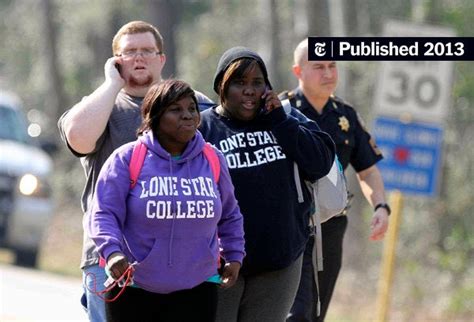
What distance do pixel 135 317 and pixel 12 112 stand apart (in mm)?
14624

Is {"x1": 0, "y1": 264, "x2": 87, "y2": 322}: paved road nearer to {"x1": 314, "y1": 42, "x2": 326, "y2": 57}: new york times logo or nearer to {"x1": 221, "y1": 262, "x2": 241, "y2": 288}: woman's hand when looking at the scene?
{"x1": 314, "y1": 42, "x2": 326, "y2": 57}: new york times logo

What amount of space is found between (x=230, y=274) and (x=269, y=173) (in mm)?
627

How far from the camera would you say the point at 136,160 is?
582 cm

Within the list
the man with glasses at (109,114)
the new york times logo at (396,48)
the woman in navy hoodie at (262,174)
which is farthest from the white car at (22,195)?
the woman in navy hoodie at (262,174)

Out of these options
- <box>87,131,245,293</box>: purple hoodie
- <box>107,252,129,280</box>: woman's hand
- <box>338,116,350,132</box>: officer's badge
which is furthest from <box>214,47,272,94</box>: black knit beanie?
<box>338,116,350,132</box>: officer's badge

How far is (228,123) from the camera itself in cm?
655

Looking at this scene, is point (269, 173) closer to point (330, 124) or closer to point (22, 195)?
point (330, 124)

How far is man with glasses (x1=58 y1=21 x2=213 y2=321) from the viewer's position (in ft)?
20.9

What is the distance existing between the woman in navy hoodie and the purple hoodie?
1.74ft

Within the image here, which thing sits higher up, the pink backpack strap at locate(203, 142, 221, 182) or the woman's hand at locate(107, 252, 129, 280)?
the pink backpack strap at locate(203, 142, 221, 182)

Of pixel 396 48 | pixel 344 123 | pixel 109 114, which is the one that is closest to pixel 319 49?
pixel 344 123

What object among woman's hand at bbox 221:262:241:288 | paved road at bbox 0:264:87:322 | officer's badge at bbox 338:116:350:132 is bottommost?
paved road at bbox 0:264:87:322

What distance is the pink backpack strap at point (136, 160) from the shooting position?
19.0 ft

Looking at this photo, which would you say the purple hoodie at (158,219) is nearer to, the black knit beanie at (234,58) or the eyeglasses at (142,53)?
the black knit beanie at (234,58)
